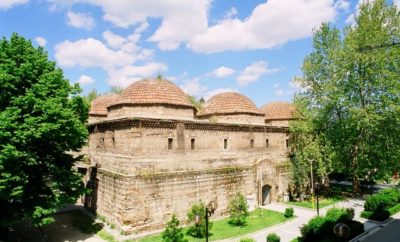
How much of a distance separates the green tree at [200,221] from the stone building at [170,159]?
748 millimetres

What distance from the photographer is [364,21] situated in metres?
21.4

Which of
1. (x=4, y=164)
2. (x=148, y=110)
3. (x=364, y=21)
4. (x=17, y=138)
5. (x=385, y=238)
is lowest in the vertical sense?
(x=385, y=238)

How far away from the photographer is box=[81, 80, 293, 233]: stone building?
14961 mm

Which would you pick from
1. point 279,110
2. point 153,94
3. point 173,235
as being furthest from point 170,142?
point 279,110

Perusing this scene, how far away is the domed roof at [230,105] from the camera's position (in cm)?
2456

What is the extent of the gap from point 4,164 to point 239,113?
1750 cm

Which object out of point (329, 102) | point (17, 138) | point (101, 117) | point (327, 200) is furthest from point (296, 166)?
point (17, 138)

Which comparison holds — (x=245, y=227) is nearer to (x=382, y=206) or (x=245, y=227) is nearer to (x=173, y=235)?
(x=173, y=235)

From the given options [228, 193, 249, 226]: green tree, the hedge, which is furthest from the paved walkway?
[228, 193, 249, 226]: green tree

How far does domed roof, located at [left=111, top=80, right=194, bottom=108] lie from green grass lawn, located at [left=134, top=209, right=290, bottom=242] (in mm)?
8595

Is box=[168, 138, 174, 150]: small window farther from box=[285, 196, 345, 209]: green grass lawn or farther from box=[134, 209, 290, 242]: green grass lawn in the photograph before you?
box=[285, 196, 345, 209]: green grass lawn

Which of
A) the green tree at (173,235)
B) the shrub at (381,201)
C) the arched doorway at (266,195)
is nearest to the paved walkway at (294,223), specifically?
the arched doorway at (266,195)

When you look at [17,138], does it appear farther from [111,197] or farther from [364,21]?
[364,21]

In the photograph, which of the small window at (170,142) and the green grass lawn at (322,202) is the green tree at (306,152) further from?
the small window at (170,142)
